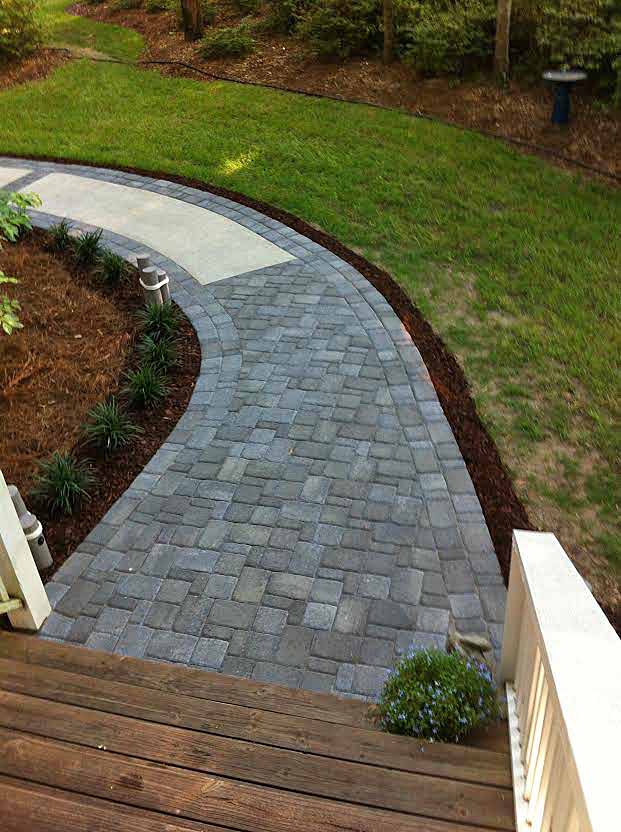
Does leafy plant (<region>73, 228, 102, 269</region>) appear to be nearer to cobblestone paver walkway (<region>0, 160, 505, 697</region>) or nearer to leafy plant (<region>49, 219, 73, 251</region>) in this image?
leafy plant (<region>49, 219, 73, 251</region>)

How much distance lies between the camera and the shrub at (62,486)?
5168 mm

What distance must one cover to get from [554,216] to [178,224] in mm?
4413

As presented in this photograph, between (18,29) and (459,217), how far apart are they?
35.3ft

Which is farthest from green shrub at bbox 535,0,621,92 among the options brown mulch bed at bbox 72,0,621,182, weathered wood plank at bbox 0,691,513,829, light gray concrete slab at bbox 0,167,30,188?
weathered wood plank at bbox 0,691,513,829

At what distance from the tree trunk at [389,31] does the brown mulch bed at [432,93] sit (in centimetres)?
18

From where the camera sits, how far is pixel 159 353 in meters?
6.54

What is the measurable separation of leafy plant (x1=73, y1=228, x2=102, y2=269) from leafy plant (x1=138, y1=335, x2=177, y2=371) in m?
1.97

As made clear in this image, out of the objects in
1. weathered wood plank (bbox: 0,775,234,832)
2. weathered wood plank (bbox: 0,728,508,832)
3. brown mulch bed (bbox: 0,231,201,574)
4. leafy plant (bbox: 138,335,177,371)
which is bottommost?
brown mulch bed (bbox: 0,231,201,574)

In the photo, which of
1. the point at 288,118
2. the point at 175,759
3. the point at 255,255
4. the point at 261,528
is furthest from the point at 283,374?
the point at 288,118

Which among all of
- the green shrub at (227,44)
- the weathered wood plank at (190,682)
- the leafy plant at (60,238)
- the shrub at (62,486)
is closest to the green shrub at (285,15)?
the green shrub at (227,44)

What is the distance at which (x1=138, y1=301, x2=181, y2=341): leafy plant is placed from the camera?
686 centimetres

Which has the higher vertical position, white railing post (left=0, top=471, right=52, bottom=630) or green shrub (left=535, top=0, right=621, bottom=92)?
green shrub (left=535, top=0, right=621, bottom=92)

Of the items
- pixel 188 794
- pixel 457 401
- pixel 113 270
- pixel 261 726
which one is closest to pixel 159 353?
pixel 113 270

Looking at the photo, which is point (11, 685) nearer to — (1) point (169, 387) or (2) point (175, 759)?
(2) point (175, 759)
